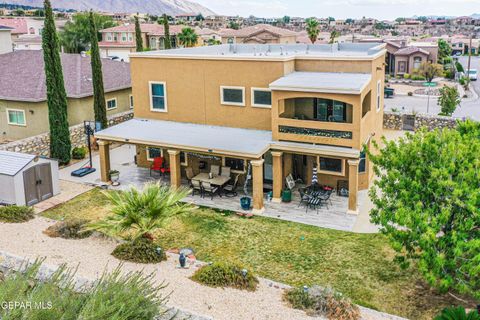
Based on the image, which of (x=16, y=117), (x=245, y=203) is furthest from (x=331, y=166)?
(x=16, y=117)

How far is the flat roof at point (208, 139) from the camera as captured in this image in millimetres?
21125

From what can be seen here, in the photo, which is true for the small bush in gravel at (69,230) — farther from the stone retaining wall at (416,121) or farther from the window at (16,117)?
the stone retaining wall at (416,121)

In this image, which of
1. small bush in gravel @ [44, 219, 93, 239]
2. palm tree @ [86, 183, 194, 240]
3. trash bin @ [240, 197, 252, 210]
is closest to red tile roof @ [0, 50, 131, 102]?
small bush in gravel @ [44, 219, 93, 239]

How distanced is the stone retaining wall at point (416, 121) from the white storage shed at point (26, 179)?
24.5 m

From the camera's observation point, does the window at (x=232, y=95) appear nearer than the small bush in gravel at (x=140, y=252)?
No

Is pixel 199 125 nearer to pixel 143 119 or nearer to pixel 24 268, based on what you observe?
pixel 143 119

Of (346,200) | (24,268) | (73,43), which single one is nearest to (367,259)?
(346,200)

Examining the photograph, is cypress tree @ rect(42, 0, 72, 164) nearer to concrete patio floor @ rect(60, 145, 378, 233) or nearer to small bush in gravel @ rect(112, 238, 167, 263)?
concrete patio floor @ rect(60, 145, 378, 233)

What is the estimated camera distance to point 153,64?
83.4 ft

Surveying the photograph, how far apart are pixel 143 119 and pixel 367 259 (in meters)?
14.7

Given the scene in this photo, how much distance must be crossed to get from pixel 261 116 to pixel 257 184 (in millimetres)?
3956

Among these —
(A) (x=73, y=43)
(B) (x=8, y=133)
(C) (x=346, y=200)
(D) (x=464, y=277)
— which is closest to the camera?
(D) (x=464, y=277)

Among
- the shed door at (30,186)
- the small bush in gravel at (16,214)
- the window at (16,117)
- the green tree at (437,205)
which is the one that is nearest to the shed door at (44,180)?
the shed door at (30,186)

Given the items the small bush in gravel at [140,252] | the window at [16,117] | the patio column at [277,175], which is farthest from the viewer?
the window at [16,117]
